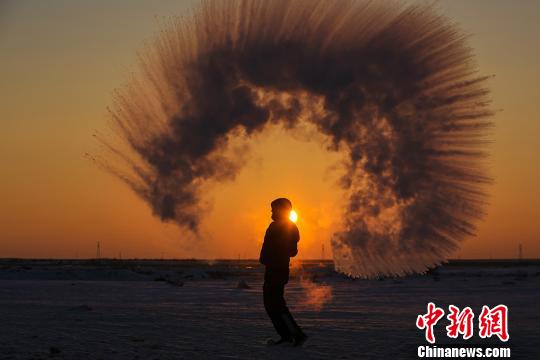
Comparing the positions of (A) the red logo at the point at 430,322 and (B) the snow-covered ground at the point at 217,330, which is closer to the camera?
(B) the snow-covered ground at the point at 217,330

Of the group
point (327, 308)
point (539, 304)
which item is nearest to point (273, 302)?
point (327, 308)

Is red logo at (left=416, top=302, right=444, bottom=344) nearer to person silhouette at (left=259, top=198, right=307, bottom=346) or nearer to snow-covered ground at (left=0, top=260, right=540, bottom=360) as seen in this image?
snow-covered ground at (left=0, top=260, right=540, bottom=360)

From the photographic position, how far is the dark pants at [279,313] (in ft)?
39.2

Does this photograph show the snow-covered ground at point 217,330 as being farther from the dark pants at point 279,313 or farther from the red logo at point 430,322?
the dark pants at point 279,313

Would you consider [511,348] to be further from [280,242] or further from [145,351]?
[145,351]

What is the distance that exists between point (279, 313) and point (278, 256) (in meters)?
0.91

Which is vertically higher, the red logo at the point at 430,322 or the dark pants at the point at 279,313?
the dark pants at the point at 279,313

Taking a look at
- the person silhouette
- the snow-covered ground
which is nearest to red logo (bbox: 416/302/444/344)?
the snow-covered ground

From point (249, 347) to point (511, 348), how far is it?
4003 mm

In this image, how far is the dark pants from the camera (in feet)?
39.2

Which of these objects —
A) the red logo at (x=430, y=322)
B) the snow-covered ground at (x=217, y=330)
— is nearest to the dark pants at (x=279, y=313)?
the snow-covered ground at (x=217, y=330)

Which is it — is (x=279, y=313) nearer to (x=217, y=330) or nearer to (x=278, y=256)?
(x=278, y=256)

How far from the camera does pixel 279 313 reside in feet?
39.8

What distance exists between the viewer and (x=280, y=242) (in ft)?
40.5
